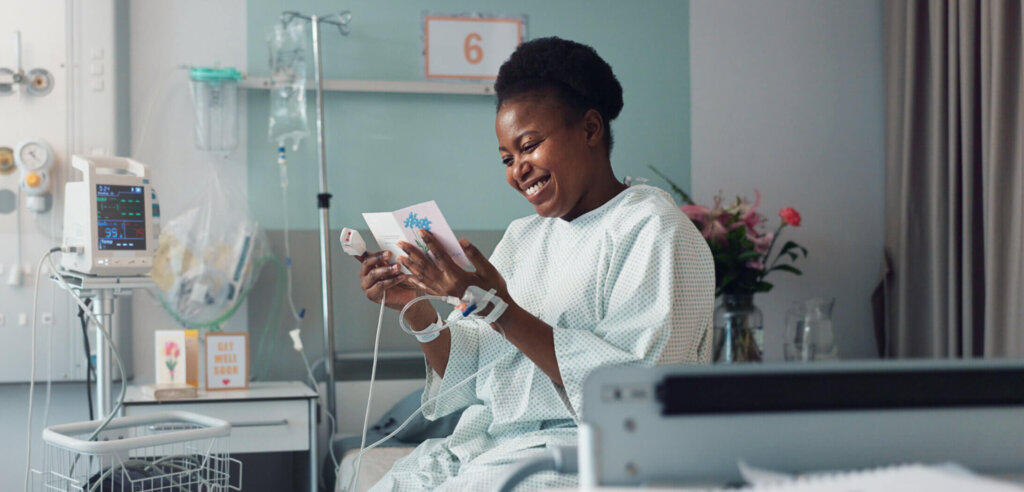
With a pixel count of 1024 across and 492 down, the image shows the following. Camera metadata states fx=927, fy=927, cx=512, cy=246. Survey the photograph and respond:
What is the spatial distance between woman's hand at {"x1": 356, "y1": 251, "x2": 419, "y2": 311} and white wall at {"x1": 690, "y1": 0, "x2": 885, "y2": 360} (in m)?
2.06

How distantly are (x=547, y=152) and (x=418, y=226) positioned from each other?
31 centimetres

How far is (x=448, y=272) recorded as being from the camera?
1.62 meters

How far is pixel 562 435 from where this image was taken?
1.68 meters

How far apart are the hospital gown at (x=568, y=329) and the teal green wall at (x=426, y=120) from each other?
4.99ft

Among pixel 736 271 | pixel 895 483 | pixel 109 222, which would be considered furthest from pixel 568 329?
pixel 736 271

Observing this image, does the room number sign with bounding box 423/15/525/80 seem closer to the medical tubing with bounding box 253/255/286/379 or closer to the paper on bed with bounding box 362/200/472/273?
the medical tubing with bounding box 253/255/286/379

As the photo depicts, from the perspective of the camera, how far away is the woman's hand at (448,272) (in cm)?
162

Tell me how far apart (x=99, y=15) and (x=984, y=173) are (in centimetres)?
311

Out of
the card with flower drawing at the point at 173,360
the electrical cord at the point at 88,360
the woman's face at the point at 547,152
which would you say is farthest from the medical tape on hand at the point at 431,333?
the card with flower drawing at the point at 173,360

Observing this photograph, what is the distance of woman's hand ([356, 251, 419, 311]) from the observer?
73.1 inches

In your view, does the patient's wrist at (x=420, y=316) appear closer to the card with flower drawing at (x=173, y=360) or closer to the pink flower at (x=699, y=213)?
the card with flower drawing at (x=173, y=360)

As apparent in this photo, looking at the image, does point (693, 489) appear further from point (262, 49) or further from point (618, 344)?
point (262, 49)

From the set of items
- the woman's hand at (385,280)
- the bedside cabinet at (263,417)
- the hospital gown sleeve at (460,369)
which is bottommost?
the bedside cabinet at (263,417)

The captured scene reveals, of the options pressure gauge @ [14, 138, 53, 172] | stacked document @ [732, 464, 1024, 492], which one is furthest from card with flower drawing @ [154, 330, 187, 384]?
stacked document @ [732, 464, 1024, 492]
